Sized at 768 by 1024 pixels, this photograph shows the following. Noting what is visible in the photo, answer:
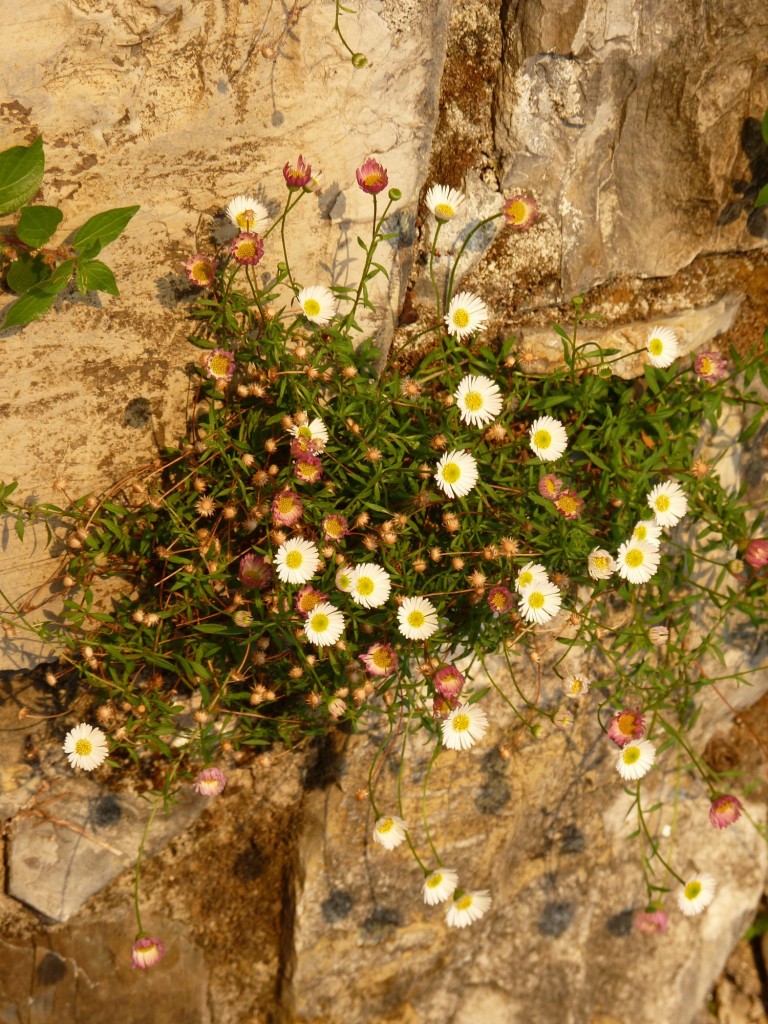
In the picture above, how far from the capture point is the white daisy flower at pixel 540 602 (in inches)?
87.0

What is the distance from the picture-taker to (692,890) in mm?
2748

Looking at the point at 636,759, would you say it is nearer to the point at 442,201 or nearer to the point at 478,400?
the point at 478,400

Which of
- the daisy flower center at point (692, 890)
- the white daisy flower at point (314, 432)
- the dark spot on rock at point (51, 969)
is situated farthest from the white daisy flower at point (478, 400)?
the dark spot on rock at point (51, 969)

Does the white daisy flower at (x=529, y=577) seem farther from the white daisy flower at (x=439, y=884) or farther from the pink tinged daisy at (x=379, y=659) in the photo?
the white daisy flower at (x=439, y=884)

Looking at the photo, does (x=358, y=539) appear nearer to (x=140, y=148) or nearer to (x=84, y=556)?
(x=84, y=556)

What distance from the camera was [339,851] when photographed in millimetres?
2699

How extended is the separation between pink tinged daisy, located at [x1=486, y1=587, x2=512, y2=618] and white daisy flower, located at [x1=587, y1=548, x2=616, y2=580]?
257mm

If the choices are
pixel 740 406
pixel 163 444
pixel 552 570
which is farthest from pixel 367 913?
pixel 740 406

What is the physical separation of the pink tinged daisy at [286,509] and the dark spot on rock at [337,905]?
1306 millimetres

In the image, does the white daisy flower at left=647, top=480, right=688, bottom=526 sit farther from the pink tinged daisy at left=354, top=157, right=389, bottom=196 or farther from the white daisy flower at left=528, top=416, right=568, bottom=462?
the pink tinged daisy at left=354, top=157, right=389, bottom=196

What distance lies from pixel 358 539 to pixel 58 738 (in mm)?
1121

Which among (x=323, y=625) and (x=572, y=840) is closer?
(x=323, y=625)

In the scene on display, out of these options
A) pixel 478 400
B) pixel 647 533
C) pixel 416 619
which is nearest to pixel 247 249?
pixel 478 400

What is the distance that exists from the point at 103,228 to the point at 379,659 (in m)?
1.32
